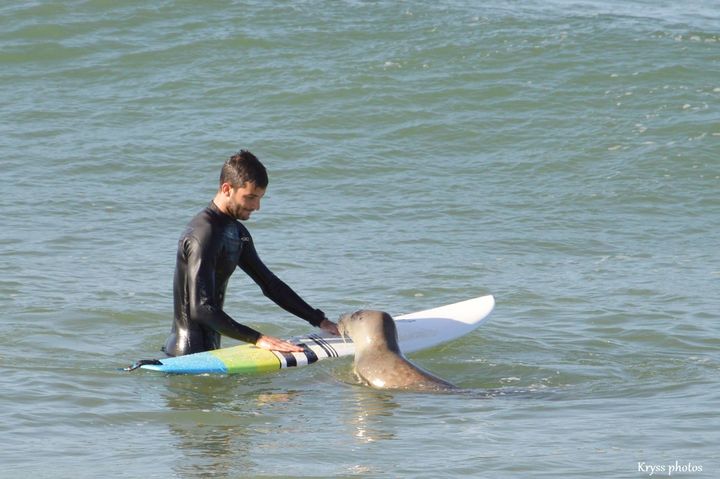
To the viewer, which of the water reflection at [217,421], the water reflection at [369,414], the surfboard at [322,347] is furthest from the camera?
the surfboard at [322,347]

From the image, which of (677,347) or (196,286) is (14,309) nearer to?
(196,286)

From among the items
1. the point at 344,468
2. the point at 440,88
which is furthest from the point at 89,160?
the point at 344,468

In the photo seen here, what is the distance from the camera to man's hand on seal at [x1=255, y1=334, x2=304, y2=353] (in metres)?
7.25

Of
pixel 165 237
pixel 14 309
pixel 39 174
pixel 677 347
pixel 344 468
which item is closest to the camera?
pixel 344 468

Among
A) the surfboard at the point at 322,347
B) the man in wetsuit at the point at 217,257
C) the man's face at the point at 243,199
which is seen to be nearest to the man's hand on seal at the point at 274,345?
the man in wetsuit at the point at 217,257

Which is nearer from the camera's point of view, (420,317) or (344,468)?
(344,468)

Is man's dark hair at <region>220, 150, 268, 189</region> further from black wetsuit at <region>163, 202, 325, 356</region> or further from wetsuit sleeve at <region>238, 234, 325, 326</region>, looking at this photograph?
wetsuit sleeve at <region>238, 234, 325, 326</region>

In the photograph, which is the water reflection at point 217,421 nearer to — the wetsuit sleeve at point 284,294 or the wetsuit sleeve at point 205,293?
the wetsuit sleeve at point 205,293

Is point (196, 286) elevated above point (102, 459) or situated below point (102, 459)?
above

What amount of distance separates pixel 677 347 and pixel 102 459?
162 inches

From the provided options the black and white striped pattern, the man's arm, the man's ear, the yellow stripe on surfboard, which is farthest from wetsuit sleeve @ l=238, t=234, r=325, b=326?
the man's ear

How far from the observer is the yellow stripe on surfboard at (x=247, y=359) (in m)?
7.46

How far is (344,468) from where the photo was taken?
5.65m

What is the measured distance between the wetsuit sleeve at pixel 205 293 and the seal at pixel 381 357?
0.71 metres
